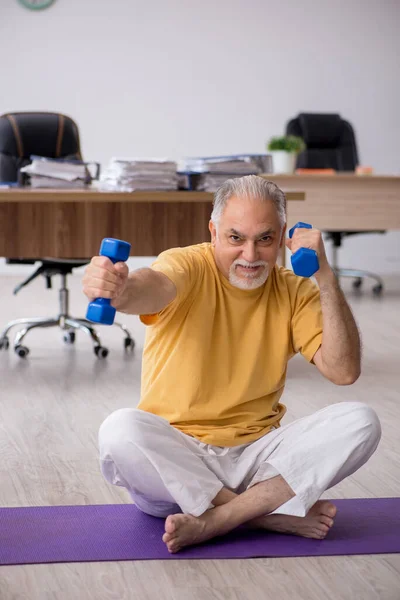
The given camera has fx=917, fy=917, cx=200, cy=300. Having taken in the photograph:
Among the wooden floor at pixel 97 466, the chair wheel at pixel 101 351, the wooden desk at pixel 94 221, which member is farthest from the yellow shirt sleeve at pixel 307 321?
the chair wheel at pixel 101 351

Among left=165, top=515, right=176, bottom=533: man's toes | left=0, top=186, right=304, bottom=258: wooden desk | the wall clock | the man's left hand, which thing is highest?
the wall clock

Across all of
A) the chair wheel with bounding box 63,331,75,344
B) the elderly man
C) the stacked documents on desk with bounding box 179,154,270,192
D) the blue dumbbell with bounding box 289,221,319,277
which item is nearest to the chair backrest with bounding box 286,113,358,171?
the chair wheel with bounding box 63,331,75,344

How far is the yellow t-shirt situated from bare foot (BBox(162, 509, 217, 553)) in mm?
179

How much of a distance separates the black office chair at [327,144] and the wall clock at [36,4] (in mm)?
2214

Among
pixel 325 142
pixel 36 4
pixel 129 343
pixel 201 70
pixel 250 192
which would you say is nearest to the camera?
pixel 250 192

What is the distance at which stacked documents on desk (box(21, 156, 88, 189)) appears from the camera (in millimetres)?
3699

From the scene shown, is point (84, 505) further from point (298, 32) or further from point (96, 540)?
point (298, 32)

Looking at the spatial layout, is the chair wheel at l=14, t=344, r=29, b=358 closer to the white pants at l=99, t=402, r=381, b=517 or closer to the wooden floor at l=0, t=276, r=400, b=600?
the wooden floor at l=0, t=276, r=400, b=600

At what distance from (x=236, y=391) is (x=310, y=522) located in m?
0.31

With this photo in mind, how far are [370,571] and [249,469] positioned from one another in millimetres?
330

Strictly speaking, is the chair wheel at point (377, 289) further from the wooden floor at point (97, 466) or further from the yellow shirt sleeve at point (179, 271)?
the yellow shirt sleeve at point (179, 271)


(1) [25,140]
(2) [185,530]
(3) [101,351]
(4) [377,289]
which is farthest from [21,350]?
(4) [377,289]

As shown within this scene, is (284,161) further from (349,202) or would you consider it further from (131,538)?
(131,538)

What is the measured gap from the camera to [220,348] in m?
1.92
